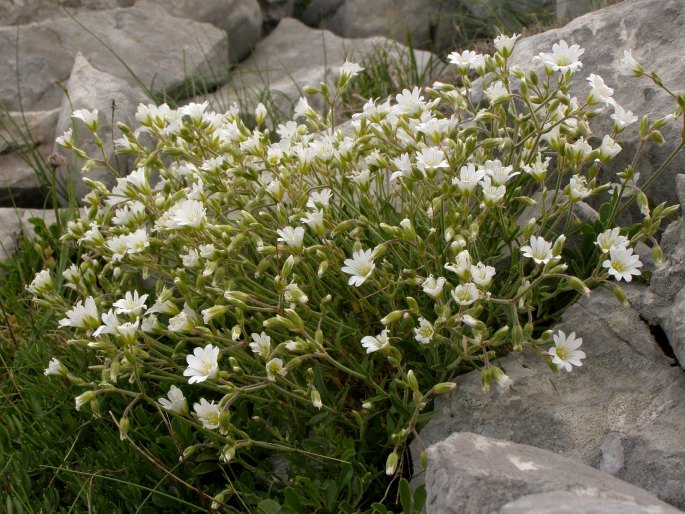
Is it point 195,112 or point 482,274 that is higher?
point 195,112

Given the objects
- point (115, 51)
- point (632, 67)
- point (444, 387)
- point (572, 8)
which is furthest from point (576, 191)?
point (115, 51)

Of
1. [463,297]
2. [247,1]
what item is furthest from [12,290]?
[247,1]

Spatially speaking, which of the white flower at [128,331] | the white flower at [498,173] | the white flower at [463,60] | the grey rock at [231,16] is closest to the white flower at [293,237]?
the white flower at [128,331]

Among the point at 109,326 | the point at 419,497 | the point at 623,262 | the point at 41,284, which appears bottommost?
the point at 419,497

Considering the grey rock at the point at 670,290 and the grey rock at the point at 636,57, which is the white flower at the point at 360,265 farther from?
the grey rock at the point at 636,57

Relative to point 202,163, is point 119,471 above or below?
below

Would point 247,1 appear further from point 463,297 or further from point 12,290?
point 463,297

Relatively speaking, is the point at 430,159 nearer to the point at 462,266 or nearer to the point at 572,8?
the point at 462,266
